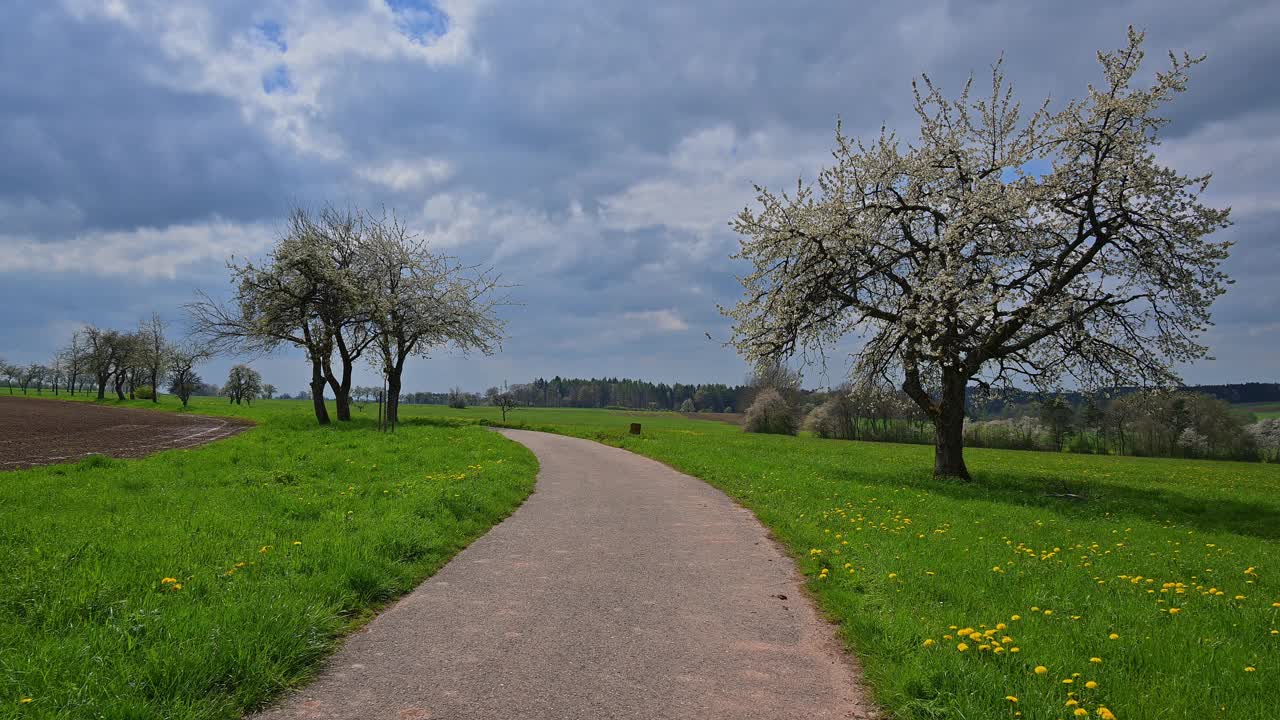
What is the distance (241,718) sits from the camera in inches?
150

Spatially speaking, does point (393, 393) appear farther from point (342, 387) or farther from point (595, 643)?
point (595, 643)

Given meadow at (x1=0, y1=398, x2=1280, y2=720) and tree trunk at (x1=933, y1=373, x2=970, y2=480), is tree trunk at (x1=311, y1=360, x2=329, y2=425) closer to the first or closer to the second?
meadow at (x1=0, y1=398, x2=1280, y2=720)

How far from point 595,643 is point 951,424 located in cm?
1691

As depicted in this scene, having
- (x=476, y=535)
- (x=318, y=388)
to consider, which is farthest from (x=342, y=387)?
(x=476, y=535)

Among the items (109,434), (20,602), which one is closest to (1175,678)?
(20,602)

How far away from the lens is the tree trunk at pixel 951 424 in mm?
18750

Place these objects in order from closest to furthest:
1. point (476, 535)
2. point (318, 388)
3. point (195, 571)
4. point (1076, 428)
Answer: point (195, 571) < point (476, 535) < point (318, 388) < point (1076, 428)

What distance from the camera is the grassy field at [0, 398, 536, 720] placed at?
3.97 metres

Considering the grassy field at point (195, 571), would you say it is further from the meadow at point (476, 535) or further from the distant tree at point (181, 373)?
the distant tree at point (181, 373)

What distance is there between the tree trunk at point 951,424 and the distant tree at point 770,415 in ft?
174

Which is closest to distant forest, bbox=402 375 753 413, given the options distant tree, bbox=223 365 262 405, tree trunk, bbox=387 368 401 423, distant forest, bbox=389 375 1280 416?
distant forest, bbox=389 375 1280 416

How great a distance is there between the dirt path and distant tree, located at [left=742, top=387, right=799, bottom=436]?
6399 centimetres

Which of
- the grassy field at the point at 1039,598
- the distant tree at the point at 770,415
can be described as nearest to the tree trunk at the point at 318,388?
the grassy field at the point at 1039,598

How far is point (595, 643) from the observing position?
5.04m
